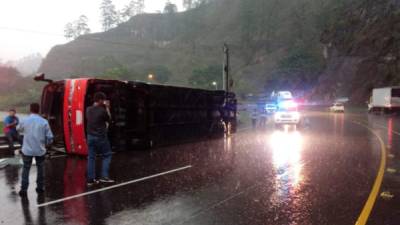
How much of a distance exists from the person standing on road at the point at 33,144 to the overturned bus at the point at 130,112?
14.6 feet

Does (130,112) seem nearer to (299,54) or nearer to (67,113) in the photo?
(67,113)

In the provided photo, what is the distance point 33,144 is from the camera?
8156 millimetres

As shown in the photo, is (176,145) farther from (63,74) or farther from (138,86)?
(63,74)

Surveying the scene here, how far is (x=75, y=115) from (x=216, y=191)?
6136mm

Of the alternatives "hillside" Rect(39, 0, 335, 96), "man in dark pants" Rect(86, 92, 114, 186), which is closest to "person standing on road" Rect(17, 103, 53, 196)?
"man in dark pants" Rect(86, 92, 114, 186)

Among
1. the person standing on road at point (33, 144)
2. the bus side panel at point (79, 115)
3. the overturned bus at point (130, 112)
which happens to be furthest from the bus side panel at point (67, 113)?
the person standing on road at point (33, 144)

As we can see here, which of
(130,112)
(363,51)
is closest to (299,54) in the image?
(363,51)


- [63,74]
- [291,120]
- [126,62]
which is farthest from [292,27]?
[291,120]

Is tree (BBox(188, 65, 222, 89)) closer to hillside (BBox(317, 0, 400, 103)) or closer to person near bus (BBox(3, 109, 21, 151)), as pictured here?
hillside (BBox(317, 0, 400, 103))

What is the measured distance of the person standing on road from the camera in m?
8.11

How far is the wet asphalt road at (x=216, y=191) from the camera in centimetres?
664

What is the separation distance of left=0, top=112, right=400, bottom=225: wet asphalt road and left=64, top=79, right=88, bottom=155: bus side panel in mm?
491

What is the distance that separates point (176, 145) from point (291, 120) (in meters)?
13.4

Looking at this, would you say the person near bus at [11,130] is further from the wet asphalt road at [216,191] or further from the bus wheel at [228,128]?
the bus wheel at [228,128]
